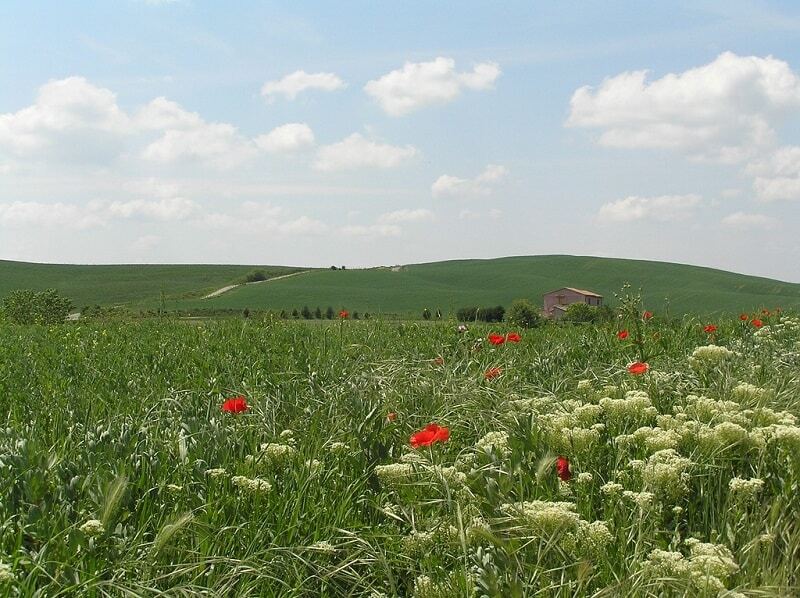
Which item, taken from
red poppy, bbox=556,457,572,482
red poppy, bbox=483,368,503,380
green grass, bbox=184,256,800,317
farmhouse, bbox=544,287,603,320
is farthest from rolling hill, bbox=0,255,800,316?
red poppy, bbox=556,457,572,482

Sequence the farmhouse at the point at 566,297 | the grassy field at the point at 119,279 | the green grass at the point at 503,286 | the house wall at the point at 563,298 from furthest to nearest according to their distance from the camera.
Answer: the grassy field at the point at 119,279, the green grass at the point at 503,286, the house wall at the point at 563,298, the farmhouse at the point at 566,297

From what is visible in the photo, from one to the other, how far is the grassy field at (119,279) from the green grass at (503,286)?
8018 mm

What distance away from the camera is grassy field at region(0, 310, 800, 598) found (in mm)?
2586

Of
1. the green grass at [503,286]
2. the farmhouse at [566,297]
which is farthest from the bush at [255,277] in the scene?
the farmhouse at [566,297]

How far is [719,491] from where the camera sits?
319 cm

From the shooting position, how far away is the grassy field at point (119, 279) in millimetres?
61062

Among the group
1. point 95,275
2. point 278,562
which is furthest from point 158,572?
point 95,275

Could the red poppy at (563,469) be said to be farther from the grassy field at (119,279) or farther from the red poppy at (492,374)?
the grassy field at (119,279)

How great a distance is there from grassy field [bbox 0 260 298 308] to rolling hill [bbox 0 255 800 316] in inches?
3.5

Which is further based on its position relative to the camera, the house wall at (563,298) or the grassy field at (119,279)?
the grassy field at (119,279)

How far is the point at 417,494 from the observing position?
3252 mm

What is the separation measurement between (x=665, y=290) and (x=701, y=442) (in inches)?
2098

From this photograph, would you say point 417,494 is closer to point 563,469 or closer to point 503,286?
point 563,469

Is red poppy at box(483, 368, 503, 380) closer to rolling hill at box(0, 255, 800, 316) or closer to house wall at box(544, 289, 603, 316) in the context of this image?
rolling hill at box(0, 255, 800, 316)
